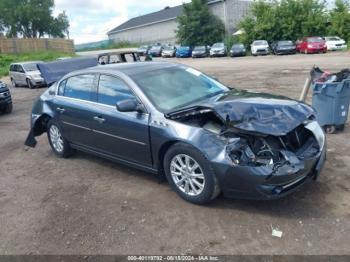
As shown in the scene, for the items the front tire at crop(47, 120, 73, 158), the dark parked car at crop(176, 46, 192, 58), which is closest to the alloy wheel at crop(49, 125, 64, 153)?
the front tire at crop(47, 120, 73, 158)

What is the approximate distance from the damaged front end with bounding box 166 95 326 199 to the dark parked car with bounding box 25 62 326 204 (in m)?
0.01

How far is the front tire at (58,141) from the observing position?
248 inches

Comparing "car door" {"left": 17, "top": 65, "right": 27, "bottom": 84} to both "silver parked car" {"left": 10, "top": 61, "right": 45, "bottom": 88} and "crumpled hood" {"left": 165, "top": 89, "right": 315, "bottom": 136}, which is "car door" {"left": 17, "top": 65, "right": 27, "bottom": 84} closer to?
"silver parked car" {"left": 10, "top": 61, "right": 45, "bottom": 88}

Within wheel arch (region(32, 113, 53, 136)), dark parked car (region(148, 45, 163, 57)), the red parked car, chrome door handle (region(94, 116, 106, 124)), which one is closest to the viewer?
chrome door handle (region(94, 116, 106, 124))

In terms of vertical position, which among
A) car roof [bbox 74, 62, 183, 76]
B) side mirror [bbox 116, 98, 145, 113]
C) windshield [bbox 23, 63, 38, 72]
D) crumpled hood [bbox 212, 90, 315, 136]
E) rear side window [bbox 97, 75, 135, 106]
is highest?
car roof [bbox 74, 62, 183, 76]

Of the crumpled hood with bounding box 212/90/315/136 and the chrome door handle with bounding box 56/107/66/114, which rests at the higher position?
the crumpled hood with bounding box 212/90/315/136

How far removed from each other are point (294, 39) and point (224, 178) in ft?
130

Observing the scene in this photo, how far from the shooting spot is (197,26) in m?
48.6

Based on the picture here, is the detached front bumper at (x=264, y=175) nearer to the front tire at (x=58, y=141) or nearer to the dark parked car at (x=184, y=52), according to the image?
the front tire at (x=58, y=141)

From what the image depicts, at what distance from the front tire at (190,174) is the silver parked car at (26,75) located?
16514mm

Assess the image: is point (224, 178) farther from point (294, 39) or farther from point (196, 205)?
point (294, 39)

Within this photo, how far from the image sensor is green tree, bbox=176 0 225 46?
160ft

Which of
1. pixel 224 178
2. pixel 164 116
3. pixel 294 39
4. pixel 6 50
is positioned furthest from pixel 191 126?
pixel 6 50

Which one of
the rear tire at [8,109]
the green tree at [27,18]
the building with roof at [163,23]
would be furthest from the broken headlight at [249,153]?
the green tree at [27,18]
